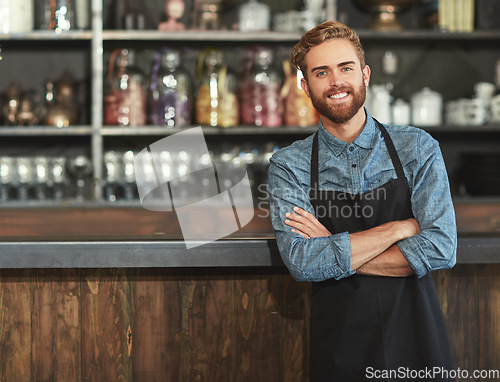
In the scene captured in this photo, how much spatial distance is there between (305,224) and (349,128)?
0.78 feet

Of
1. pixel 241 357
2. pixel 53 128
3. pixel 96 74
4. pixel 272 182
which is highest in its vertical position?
pixel 96 74

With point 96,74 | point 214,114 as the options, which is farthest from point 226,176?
point 96,74

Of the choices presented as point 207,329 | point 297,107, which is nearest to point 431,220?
point 207,329

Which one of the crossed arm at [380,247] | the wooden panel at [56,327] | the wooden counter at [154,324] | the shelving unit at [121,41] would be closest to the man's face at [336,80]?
the crossed arm at [380,247]

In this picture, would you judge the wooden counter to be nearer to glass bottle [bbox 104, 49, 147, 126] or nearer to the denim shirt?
the denim shirt

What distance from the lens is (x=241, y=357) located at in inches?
54.7

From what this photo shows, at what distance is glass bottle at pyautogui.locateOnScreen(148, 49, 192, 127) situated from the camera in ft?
9.25

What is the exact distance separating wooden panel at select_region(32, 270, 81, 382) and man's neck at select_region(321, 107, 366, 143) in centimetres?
70

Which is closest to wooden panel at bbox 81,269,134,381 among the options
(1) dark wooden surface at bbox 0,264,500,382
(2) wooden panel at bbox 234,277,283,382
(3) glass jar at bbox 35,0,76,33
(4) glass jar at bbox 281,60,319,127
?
(1) dark wooden surface at bbox 0,264,500,382

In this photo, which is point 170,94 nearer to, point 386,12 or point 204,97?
point 204,97

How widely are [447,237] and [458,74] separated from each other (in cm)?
230

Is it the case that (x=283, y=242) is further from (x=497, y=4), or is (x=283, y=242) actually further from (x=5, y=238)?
(x=497, y=4)

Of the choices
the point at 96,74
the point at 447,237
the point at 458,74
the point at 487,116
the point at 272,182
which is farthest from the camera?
the point at 458,74

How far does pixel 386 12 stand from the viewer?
2.94 meters
